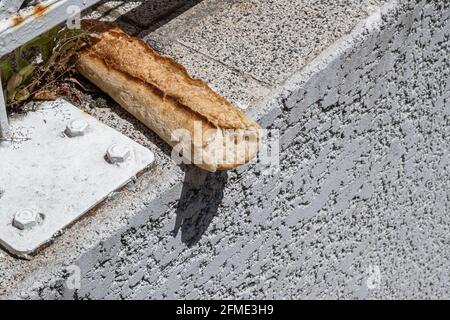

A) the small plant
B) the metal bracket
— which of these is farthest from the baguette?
the metal bracket

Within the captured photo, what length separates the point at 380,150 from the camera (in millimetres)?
2432

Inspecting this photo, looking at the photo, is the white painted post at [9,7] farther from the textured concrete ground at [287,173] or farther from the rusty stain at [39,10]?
the textured concrete ground at [287,173]

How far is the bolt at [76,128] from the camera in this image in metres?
1.67

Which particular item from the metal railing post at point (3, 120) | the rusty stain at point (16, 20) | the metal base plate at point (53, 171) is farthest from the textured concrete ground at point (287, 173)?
the rusty stain at point (16, 20)

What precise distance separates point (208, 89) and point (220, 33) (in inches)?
15.1

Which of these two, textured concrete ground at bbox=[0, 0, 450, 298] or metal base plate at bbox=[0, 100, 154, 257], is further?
textured concrete ground at bbox=[0, 0, 450, 298]

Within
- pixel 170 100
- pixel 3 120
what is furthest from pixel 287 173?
pixel 3 120

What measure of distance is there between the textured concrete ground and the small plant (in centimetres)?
13

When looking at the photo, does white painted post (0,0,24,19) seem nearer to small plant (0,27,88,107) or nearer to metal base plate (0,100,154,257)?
small plant (0,27,88,107)

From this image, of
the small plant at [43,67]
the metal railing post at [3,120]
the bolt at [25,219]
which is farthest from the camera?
the small plant at [43,67]

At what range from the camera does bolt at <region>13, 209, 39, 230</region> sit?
4.78 ft

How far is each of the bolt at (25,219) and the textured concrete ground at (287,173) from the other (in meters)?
0.07
